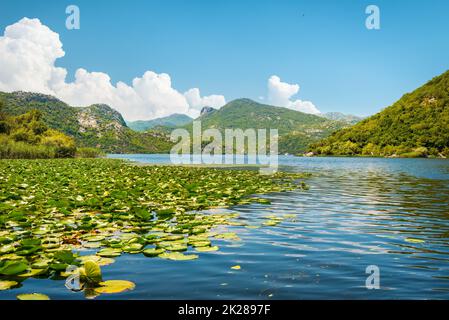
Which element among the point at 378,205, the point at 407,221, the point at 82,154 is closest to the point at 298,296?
the point at 407,221

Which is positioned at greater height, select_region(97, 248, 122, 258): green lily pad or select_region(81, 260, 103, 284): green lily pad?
select_region(81, 260, 103, 284): green lily pad

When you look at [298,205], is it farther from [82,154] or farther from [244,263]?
[82,154]

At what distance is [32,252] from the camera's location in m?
8.05

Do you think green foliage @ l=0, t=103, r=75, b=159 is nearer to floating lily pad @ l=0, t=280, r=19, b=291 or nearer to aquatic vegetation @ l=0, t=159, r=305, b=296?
aquatic vegetation @ l=0, t=159, r=305, b=296

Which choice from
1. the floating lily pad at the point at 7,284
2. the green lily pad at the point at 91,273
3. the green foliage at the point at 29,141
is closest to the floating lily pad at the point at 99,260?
the green lily pad at the point at 91,273

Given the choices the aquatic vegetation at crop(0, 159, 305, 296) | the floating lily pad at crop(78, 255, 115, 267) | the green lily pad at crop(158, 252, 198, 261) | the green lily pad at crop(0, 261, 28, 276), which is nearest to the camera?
the green lily pad at crop(0, 261, 28, 276)

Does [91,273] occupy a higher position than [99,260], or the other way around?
[91,273]

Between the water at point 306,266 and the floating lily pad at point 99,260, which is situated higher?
the floating lily pad at point 99,260

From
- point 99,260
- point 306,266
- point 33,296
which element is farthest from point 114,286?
point 306,266

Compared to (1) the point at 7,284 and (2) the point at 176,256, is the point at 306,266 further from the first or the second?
(1) the point at 7,284

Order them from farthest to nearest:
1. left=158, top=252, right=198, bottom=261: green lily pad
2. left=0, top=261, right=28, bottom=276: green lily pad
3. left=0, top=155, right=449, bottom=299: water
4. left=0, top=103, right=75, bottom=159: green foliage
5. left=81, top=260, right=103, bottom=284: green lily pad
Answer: left=0, top=103, right=75, bottom=159: green foliage → left=158, top=252, right=198, bottom=261: green lily pad → left=0, top=261, right=28, bottom=276: green lily pad → left=0, top=155, right=449, bottom=299: water → left=81, top=260, right=103, bottom=284: green lily pad

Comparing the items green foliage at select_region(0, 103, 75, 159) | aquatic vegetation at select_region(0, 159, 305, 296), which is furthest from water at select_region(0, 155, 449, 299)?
green foliage at select_region(0, 103, 75, 159)

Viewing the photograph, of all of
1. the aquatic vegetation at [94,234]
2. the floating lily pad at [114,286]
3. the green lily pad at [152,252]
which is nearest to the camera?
the floating lily pad at [114,286]

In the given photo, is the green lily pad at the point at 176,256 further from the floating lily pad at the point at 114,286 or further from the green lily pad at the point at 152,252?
the floating lily pad at the point at 114,286
